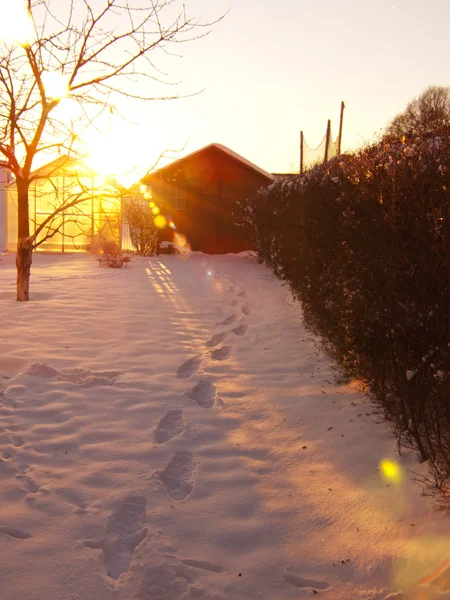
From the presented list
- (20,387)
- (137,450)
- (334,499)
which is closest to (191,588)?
(334,499)

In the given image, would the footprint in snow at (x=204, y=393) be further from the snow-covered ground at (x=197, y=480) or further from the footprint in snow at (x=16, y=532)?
the footprint in snow at (x=16, y=532)

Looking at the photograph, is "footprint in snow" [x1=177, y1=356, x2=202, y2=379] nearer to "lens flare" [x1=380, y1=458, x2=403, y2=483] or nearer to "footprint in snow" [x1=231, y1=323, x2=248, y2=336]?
"footprint in snow" [x1=231, y1=323, x2=248, y2=336]

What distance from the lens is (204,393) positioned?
15.1 ft

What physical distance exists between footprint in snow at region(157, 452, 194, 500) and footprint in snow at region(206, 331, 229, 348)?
279 cm

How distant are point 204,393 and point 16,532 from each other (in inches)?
89.2

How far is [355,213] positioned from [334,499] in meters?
1.87

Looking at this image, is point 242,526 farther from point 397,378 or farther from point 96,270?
point 96,270

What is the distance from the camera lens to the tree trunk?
8.17m

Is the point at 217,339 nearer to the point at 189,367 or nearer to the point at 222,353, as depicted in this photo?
the point at 222,353

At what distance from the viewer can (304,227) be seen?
576 cm

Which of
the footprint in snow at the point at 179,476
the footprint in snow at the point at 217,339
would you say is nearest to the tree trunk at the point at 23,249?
the footprint in snow at the point at 217,339

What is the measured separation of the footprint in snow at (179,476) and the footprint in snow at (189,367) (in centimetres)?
161

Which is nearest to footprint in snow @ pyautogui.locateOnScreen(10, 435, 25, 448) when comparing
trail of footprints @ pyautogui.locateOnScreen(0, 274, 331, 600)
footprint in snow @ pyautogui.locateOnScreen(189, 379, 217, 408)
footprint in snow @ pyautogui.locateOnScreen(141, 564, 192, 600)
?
trail of footprints @ pyautogui.locateOnScreen(0, 274, 331, 600)

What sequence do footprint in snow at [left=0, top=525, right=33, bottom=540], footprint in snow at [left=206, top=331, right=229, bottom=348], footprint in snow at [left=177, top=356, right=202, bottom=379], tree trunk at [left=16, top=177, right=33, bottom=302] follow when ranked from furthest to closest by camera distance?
tree trunk at [left=16, top=177, right=33, bottom=302], footprint in snow at [left=206, top=331, right=229, bottom=348], footprint in snow at [left=177, top=356, right=202, bottom=379], footprint in snow at [left=0, top=525, right=33, bottom=540]
